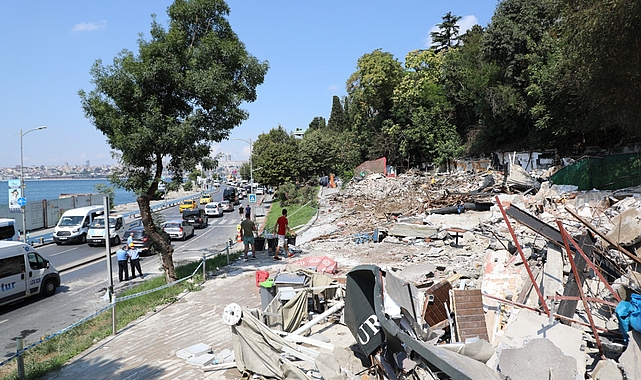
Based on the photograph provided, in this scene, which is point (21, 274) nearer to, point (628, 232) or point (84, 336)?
point (84, 336)

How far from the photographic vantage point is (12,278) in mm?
13180

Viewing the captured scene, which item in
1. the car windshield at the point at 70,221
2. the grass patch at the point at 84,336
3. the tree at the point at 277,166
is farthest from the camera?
the tree at the point at 277,166

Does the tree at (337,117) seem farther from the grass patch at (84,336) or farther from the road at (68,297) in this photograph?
the grass patch at (84,336)

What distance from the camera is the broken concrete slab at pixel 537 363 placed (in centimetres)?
522

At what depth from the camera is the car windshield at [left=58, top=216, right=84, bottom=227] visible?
27.6m

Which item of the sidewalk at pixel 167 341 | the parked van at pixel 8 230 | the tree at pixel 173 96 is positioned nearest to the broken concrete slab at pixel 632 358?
the sidewalk at pixel 167 341

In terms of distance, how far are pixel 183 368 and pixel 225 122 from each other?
8.73 metres

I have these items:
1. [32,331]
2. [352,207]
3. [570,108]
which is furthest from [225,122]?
[570,108]

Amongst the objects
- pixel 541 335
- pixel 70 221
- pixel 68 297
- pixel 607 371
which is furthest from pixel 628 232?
pixel 70 221

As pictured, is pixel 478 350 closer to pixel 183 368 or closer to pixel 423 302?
pixel 423 302

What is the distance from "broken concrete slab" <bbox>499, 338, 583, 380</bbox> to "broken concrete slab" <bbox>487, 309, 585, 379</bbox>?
0.52 feet

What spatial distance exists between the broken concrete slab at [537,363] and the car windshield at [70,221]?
93.5ft

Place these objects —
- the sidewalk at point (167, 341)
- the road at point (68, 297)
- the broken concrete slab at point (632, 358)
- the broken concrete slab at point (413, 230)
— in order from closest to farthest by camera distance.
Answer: the broken concrete slab at point (632, 358)
the sidewalk at point (167, 341)
the road at point (68, 297)
the broken concrete slab at point (413, 230)

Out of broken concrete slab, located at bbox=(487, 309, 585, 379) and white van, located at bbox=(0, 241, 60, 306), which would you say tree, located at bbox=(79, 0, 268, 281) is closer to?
white van, located at bbox=(0, 241, 60, 306)
